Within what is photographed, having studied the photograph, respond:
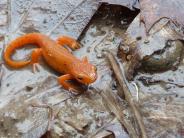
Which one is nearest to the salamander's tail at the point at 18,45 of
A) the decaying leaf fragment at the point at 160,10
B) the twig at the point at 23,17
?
the twig at the point at 23,17

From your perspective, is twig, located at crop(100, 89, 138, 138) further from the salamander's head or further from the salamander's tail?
the salamander's tail

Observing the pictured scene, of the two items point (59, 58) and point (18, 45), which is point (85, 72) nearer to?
point (59, 58)

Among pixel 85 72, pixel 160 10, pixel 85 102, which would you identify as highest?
pixel 160 10

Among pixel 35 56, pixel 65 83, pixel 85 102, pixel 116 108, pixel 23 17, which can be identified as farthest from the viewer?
pixel 23 17

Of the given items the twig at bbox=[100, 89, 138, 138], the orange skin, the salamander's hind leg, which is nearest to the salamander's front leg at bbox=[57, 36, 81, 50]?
the orange skin

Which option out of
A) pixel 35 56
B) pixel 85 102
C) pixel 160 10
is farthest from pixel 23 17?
pixel 160 10

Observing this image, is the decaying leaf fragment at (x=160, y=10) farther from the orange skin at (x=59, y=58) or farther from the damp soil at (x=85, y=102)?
the orange skin at (x=59, y=58)

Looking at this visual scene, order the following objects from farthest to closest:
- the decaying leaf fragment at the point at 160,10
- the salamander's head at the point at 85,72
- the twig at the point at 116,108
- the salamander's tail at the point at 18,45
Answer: the decaying leaf fragment at the point at 160,10
the salamander's tail at the point at 18,45
the salamander's head at the point at 85,72
the twig at the point at 116,108

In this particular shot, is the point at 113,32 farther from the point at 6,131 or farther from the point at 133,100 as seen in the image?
the point at 6,131
